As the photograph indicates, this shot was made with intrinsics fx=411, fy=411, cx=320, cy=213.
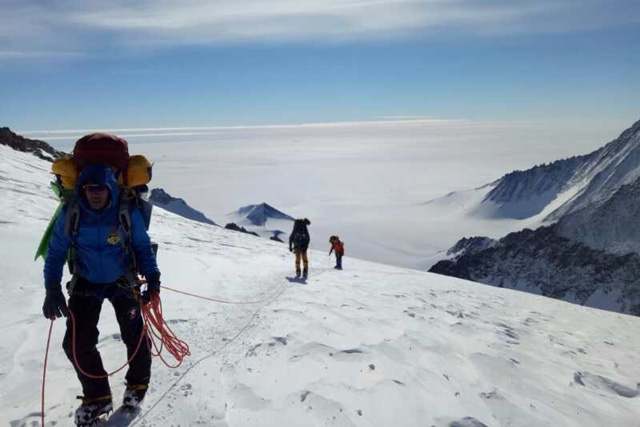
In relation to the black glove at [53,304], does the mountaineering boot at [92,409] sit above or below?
below

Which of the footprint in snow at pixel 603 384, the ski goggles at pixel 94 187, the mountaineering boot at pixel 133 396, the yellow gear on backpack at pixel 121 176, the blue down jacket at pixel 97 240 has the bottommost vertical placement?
the footprint in snow at pixel 603 384

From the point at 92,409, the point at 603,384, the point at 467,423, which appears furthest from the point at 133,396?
the point at 603,384

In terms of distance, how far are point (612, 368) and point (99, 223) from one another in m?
9.52

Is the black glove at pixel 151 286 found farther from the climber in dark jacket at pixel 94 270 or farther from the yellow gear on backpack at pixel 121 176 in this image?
the yellow gear on backpack at pixel 121 176

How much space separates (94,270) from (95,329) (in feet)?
2.06

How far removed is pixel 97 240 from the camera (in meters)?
4.07

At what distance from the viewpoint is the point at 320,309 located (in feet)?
27.7

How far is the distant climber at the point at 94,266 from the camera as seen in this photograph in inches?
155

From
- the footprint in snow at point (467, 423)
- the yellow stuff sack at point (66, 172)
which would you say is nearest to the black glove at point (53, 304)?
the yellow stuff sack at point (66, 172)

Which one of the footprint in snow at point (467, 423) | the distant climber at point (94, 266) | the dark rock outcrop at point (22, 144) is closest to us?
the distant climber at point (94, 266)

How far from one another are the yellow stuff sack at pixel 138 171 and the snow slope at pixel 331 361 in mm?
2422

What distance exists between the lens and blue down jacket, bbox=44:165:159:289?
3.92 m

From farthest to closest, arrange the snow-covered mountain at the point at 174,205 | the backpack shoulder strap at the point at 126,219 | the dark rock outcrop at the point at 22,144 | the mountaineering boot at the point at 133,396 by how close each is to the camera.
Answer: the snow-covered mountain at the point at 174,205 < the dark rock outcrop at the point at 22,144 < the mountaineering boot at the point at 133,396 < the backpack shoulder strap at the point at 126,219

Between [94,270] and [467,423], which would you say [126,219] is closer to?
[94,270]
